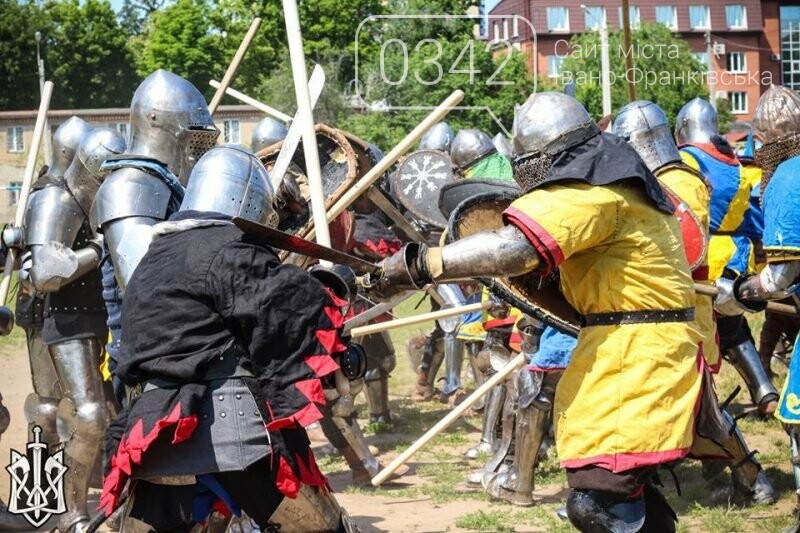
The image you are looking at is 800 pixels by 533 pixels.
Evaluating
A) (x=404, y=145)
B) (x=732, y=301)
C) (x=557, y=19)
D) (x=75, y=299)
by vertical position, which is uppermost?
(x=557, y=19)

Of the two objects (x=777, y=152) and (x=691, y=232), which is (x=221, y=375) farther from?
(x=777, y=152)

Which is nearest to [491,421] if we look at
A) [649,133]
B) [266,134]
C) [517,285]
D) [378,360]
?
[378,360]

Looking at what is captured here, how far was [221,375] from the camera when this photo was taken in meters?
3.78

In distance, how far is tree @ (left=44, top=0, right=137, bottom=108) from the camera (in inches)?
2068

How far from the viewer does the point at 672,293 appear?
13.4 feet

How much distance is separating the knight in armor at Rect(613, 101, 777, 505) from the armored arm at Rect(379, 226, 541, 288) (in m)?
1.75

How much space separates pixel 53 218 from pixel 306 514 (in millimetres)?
2825

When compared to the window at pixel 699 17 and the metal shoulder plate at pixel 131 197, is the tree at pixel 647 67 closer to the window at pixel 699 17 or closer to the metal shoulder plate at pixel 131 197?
the window at pixel 699 17

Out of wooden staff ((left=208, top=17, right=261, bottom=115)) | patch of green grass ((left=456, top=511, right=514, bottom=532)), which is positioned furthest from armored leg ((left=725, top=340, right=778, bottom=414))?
wooden staff ((left=208, top=17, right=261, bottom=115))

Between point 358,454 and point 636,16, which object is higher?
point 636,16

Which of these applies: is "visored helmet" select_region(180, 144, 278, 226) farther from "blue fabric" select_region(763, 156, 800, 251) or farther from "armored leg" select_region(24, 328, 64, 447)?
"armored leg" select_region(24, 328, 64, 447)

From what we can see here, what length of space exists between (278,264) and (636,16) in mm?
45720

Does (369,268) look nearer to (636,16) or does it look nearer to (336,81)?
(336,81)

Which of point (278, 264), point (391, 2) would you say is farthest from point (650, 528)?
point (391, 2)
